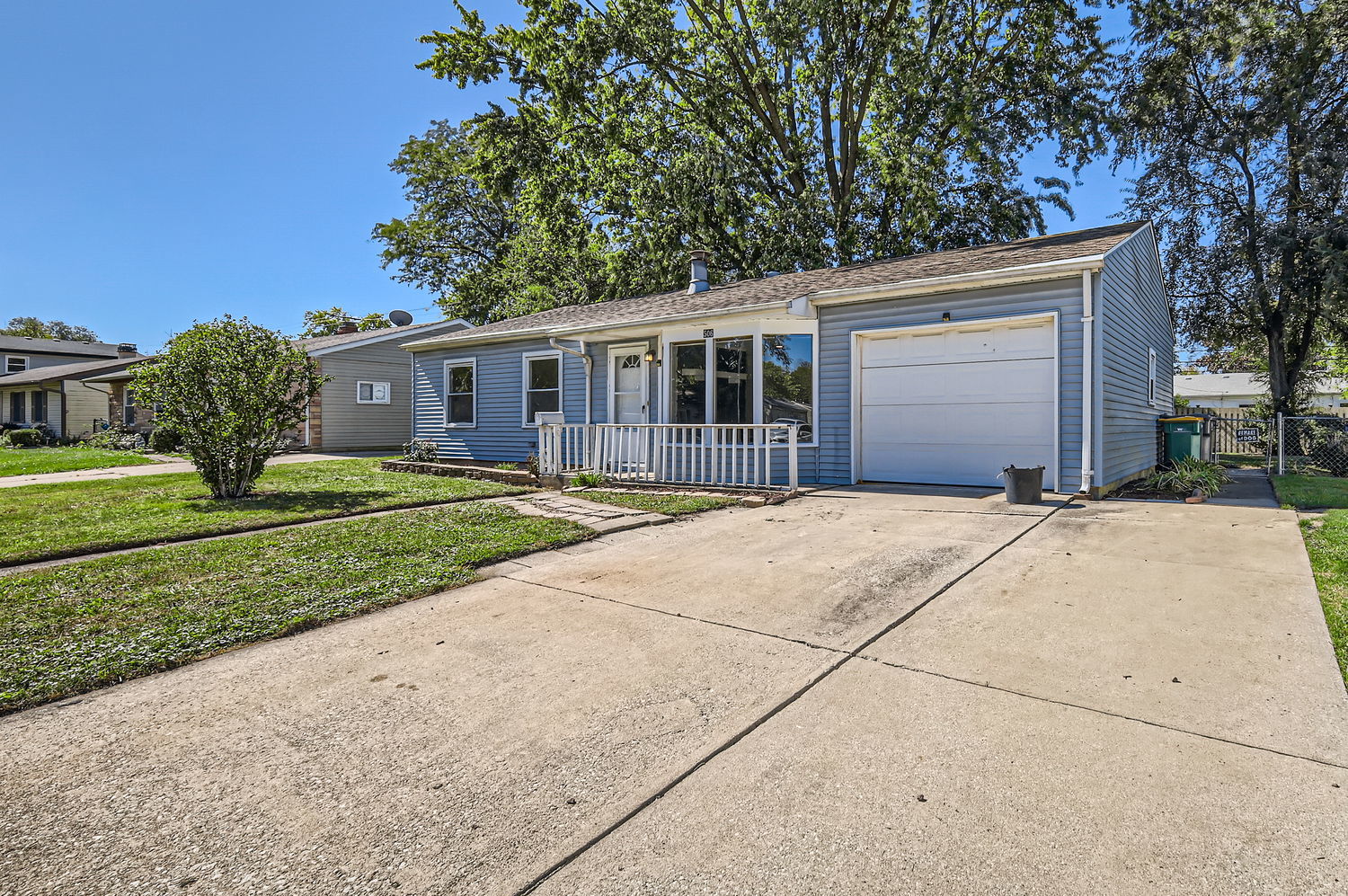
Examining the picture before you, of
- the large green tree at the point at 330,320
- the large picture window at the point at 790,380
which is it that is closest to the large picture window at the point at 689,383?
the large picture window at the point at 790,380

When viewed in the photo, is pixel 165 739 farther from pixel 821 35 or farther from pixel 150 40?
pixel 821 35

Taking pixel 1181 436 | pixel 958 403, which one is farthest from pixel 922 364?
pixel 1181 436

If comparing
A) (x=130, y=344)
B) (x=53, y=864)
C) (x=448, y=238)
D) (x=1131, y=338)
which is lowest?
(x=53, y=864)

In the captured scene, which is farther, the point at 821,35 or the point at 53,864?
the point at 821,35

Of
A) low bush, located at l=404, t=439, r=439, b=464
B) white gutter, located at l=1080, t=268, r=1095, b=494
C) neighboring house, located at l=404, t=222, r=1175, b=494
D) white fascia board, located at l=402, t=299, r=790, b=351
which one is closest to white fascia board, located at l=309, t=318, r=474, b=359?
white fascia board, located at l=402, t=299, r=790, b=351

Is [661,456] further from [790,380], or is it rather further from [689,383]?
[790,380]

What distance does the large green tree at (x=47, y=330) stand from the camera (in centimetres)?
6025

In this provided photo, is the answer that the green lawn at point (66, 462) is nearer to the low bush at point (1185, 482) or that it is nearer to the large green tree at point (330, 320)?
the low bush at point (1185, 482)

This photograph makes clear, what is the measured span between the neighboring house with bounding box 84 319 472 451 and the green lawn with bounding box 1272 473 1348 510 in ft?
64.8

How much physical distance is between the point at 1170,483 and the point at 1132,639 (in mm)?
6813

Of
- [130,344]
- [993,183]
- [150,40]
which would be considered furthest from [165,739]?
[130,344]

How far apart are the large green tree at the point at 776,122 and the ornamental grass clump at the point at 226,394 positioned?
12500 millimetres

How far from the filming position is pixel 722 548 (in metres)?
5.37

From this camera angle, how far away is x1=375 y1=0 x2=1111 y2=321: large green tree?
55.6ft
